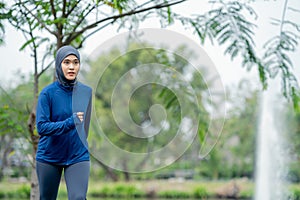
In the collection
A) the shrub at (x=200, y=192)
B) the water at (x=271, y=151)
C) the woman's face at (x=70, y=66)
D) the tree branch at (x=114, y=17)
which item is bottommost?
the shrub at (x=200, y=192)

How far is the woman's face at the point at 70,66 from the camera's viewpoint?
286cm

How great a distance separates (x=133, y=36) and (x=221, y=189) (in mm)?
14821

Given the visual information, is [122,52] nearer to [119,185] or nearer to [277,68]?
[277,68]

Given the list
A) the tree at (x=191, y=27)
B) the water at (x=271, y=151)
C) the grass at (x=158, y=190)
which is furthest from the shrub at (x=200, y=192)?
the tree at (x=191, y=27)

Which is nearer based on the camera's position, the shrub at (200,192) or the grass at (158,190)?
the grass at (158,190)

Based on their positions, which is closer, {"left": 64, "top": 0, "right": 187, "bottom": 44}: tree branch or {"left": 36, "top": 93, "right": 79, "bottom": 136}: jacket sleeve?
{"left": 36, "top": 93, "right": 79, "bottom": 136}: jacket sleeve

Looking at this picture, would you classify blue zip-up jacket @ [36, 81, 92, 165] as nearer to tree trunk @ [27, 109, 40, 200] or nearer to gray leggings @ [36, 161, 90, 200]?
gray leggings @ [36, 161, 90, 200]

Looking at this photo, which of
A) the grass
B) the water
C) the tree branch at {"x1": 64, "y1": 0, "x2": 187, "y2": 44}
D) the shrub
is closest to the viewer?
the tree branch at {"x1": 64, "y1": 0, "x2": 187, "y2": 44}

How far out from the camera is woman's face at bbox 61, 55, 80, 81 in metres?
2.86

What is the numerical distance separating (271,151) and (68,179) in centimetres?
1478

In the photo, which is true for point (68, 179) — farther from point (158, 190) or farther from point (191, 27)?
point (158, 190)

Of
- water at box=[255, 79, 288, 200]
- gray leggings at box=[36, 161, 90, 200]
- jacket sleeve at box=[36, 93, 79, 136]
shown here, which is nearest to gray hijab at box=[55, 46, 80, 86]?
jacket sleeve at box=[36, 93, 79, 136]

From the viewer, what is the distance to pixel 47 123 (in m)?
2.80

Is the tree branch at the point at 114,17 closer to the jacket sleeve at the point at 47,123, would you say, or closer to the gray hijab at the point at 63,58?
the gray hijab at the point at 63,58
